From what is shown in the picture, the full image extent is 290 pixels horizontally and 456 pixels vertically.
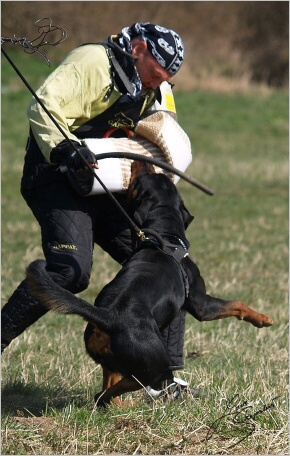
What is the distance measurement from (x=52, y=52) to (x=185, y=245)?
67.0ft

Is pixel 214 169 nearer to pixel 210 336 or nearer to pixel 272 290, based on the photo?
pixel 272 290

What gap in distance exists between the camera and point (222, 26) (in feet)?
108

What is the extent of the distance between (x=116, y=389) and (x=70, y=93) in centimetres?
156

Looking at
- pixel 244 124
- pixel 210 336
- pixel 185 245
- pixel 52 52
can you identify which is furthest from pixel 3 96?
A: pixel 185 245

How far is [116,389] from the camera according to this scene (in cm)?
407

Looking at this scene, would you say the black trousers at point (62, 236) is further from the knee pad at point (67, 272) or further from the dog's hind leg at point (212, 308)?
the dog's hind leg at point (212, 308)

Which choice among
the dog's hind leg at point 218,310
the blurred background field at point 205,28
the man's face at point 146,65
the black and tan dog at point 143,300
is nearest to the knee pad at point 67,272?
the black and tan dog at point 143,300

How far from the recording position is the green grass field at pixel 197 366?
3.75 meters

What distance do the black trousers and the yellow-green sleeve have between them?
0.27 meters

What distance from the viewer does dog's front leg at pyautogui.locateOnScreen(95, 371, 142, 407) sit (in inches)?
156

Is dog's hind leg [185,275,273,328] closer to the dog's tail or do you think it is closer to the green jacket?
the dog's tail

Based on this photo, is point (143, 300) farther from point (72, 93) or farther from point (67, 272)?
point (72, 93)

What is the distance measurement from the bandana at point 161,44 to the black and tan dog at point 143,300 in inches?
23.6

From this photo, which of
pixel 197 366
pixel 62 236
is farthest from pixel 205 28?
pixel 62 236
